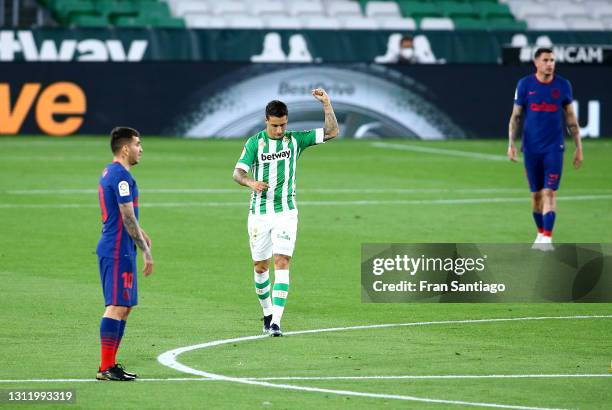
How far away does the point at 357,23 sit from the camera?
121 feet

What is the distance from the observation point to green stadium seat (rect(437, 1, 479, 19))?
127ft

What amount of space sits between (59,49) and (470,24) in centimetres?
1227

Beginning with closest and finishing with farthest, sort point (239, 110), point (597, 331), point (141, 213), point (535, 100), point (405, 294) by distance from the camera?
1. point (597, 331)
2. point (405, 294)
3. point (535, 100)
4. point (141, 213)
5. point (239, 110)

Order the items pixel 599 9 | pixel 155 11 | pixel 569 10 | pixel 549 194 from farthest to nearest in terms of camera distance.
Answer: pixel 599 9 → pixel 569 10 → pixel 155 11 → pixel 549 194

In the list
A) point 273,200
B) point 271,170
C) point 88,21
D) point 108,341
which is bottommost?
point 108,341

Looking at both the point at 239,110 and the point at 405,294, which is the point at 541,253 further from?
the point at 239,110

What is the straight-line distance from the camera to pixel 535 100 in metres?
16.5

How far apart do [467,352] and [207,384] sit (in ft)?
7.44

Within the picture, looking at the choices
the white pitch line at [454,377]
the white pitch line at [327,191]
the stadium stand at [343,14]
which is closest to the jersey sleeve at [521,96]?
the white pitch line at [327,191]

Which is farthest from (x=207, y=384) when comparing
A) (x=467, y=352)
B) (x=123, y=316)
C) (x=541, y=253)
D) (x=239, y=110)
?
(x=239, y=110)

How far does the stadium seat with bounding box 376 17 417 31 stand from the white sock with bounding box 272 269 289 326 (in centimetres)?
2611

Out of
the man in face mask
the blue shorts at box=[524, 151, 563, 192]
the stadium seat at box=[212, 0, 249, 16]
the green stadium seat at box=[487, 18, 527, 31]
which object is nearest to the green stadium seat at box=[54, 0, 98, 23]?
the stadium seat at box=[212, 0, 249, 16]

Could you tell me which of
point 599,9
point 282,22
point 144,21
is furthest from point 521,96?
point 599,9

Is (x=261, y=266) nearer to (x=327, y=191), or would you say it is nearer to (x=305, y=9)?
(x=327, y=191)
